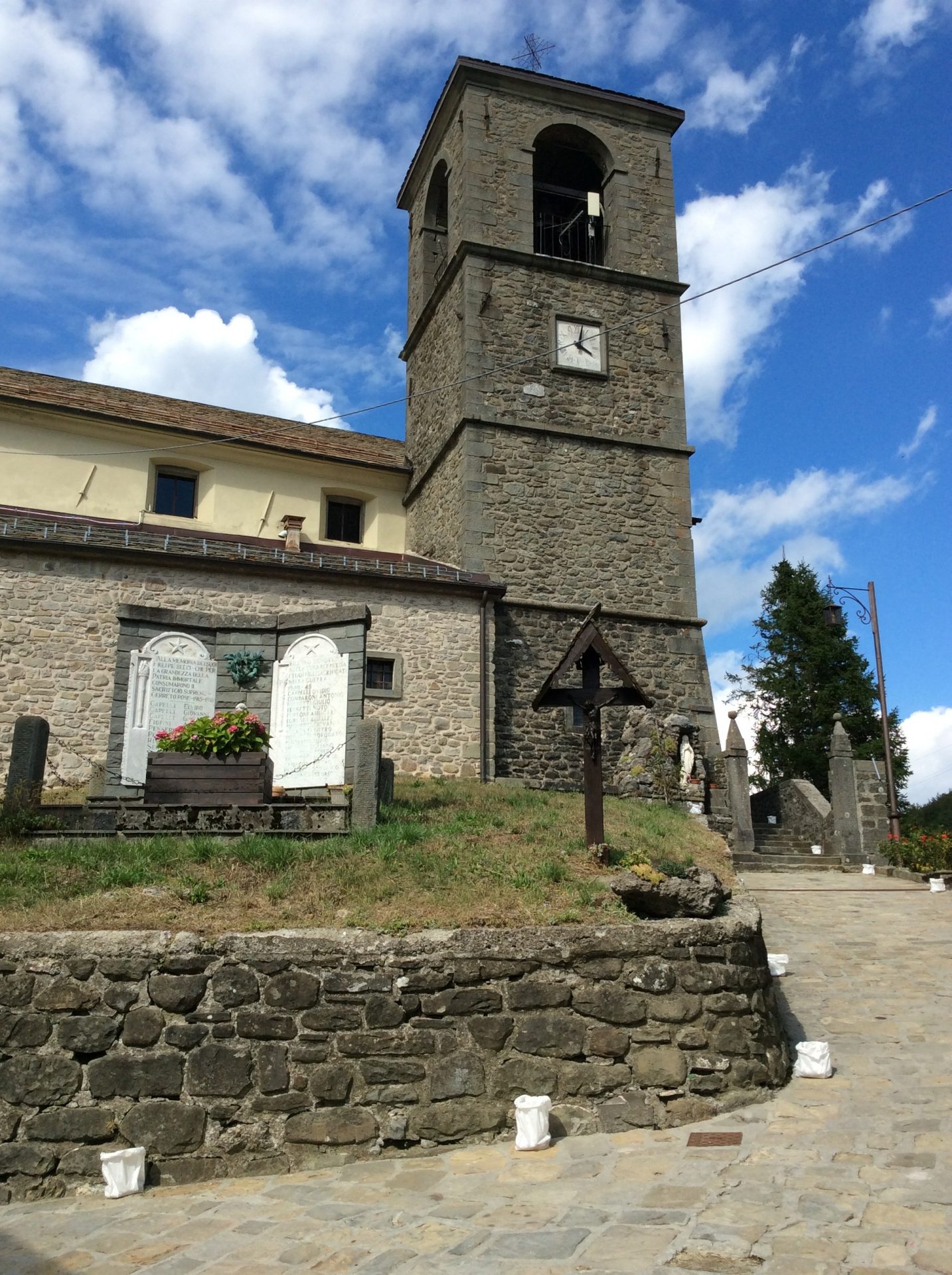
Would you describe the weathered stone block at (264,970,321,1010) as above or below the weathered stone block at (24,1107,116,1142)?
above

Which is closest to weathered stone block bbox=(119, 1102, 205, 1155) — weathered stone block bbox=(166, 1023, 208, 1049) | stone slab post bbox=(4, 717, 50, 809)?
weathered stone block bbox=(166, 1023, 208, 1049)

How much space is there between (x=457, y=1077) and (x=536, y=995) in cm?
64

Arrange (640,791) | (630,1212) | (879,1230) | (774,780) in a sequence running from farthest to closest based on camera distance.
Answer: (774,780), (640,791), (630,1212), (879,1230)

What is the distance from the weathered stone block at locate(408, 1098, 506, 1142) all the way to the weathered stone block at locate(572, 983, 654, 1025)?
0.75m

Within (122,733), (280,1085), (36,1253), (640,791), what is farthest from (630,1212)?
(640,791)

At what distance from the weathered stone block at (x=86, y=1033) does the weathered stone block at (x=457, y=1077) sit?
179 cm

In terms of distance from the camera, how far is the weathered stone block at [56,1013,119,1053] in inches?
218

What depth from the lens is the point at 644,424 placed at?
21.4m

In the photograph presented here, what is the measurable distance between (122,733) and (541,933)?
559cm

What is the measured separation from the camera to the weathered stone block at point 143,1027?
5574mm

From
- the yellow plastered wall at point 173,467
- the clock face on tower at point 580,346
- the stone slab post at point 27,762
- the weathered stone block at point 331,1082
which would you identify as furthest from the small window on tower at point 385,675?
the weathered stone block at point 331,1082

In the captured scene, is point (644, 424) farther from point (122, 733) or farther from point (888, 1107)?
point (888, 1107)

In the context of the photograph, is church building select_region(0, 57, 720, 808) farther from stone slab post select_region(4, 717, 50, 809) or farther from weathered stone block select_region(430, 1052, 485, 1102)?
weathered stone block select_region(430, 1052, 485, 1102)

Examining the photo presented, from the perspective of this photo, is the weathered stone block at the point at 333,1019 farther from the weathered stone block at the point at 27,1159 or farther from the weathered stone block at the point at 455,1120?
the weathered stone block at the point at 27,1159
